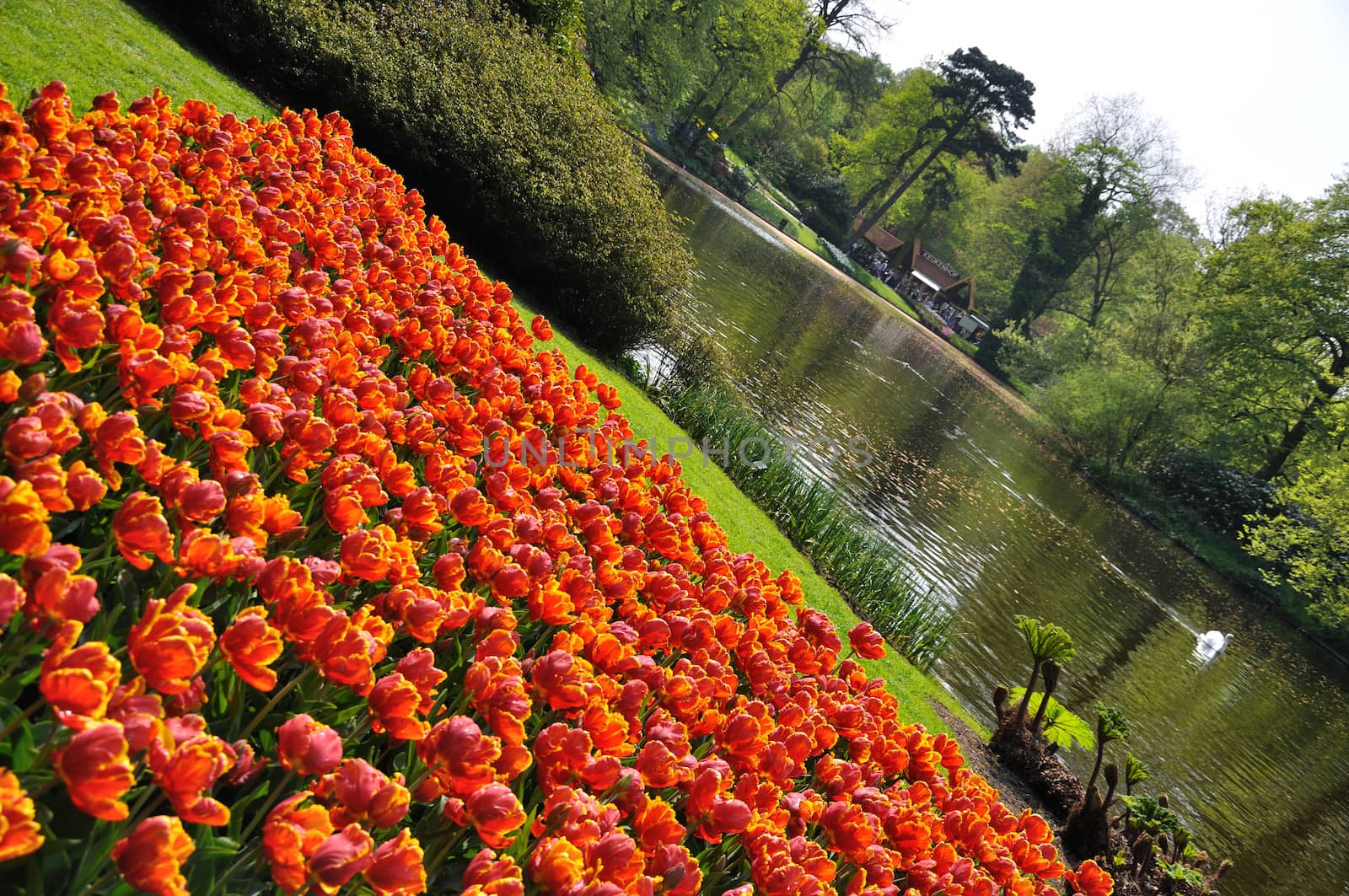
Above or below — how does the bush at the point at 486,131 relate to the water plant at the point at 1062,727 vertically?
above

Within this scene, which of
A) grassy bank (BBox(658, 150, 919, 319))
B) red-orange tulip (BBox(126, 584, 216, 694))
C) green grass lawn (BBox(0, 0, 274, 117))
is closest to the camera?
red-orange tulip (BBox(126, 584, 216, 694))

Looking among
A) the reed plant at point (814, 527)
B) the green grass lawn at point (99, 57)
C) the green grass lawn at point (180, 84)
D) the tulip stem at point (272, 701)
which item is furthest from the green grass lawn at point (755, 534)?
the tulip stem at point (272, 701)

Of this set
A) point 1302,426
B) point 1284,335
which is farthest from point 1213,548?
point 1284,335

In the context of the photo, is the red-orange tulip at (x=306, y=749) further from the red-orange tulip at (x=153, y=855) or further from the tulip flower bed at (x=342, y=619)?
the red-orange tulip at (x=153, y=855)

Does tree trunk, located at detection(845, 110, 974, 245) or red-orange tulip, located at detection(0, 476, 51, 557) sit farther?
tree trunk, located at detection(845, 110, 974, 245)

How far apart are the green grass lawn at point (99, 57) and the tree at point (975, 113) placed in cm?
5571

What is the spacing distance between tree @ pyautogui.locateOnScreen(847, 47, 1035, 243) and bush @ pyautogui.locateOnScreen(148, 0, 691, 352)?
52.4 meters

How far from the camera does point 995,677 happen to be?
39.7 ft

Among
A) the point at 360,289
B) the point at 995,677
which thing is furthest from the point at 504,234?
the point at 995,677

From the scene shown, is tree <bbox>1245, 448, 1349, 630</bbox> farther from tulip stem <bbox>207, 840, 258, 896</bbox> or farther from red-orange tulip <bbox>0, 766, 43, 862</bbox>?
red-orange tulip <bbox>0, 766, 43, 862</bbox>

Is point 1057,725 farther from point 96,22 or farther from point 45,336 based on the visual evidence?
point 96,22

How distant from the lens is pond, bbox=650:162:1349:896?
12.4 m

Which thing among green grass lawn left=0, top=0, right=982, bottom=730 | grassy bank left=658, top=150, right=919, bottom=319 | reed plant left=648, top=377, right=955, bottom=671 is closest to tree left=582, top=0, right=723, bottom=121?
grassy bank left=658, top=150, right=919, bottom=319

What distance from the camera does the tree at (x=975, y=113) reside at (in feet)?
187
